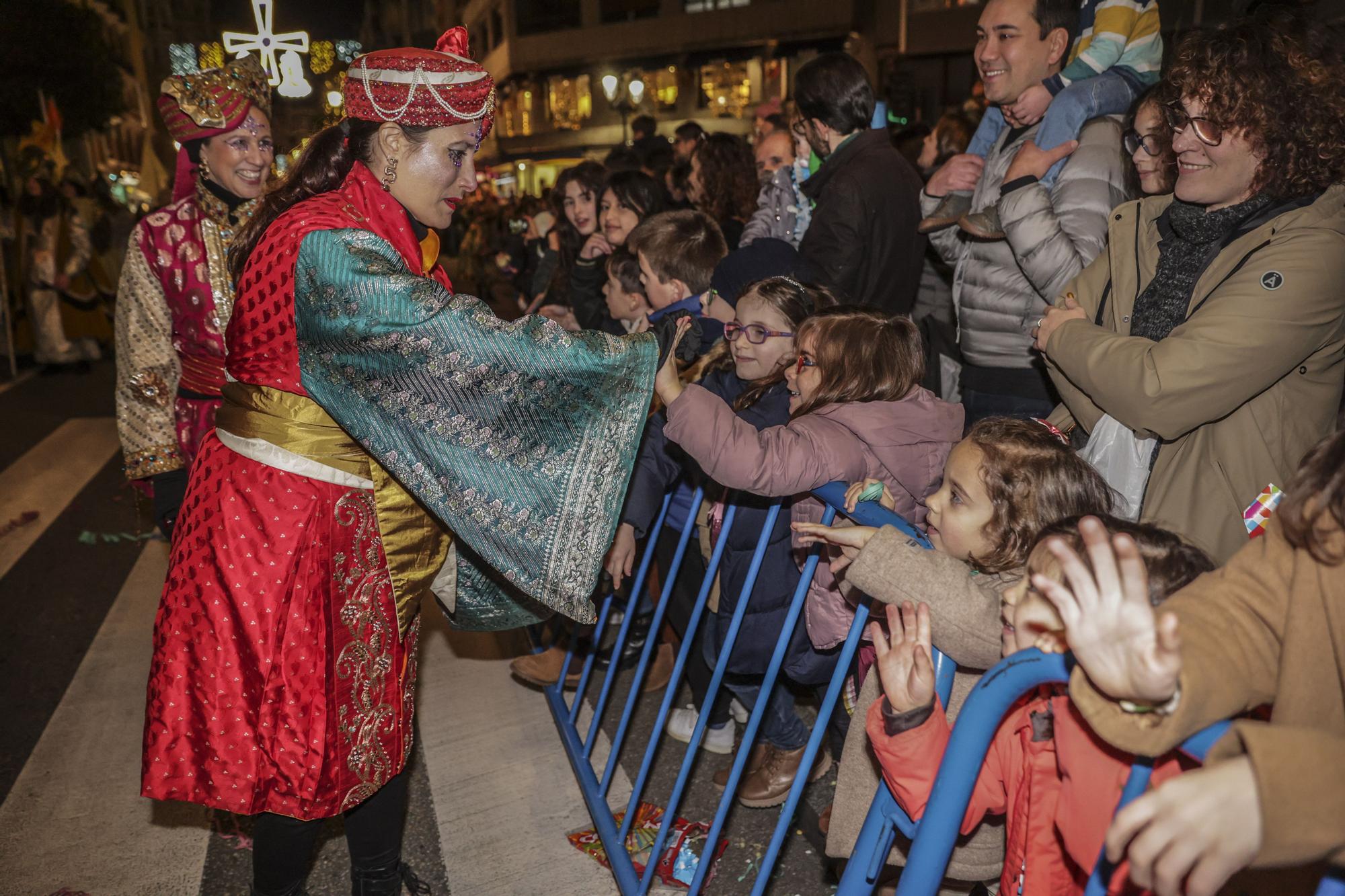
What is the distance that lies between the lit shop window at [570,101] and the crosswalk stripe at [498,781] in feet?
109

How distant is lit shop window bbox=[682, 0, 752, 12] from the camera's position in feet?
98.0

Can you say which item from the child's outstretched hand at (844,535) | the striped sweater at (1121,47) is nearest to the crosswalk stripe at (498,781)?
the child's outstretched hand at (844,535)

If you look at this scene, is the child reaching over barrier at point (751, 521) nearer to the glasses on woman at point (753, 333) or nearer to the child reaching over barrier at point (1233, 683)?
the glasses on woman at point (753, 333)

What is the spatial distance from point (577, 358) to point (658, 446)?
913mm

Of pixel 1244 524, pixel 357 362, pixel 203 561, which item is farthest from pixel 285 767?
pixel 1244 524

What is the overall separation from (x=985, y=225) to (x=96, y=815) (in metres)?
3.54

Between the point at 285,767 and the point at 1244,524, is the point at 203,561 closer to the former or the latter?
the point at 285,767

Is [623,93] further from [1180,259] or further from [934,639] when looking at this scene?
[934,639]

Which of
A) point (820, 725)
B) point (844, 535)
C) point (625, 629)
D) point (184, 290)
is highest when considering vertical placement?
point (184, 290)

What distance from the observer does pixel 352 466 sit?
2.10 meters

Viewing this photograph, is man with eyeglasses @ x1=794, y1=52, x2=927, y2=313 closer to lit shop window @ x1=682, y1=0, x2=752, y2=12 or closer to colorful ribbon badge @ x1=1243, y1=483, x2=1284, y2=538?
colorful ribbon badge @ x1=1243, y1=483, x2=1284, y2=538

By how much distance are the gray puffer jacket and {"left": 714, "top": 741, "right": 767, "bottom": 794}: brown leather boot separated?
4.92ft

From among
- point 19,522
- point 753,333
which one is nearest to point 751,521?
point 753,333

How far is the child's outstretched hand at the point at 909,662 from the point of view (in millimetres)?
1443
